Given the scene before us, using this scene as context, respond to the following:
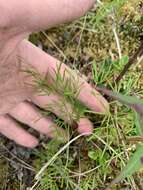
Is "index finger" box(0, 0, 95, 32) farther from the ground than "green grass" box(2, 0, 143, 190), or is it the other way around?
"index finger" box(0, 0, 95, 32)

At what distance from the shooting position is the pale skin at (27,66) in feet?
3.55

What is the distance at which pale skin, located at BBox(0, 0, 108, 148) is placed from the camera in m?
1.08

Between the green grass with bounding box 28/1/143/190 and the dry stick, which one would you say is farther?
the green grass with bounding box 28/1/143/190

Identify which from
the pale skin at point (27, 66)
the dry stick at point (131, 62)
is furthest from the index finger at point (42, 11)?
the dry stick at point (131, 62)

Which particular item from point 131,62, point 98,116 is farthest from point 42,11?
point 98,116

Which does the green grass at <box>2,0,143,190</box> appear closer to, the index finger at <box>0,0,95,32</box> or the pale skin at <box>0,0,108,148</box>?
the pale skin at <box>0,0,108,148</box>

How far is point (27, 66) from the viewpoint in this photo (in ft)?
4.49

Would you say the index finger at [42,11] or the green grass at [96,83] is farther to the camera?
the green grass at [96,83]

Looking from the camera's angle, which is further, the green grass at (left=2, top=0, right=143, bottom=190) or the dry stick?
the green grass at (left=2, top=0, right=143, bottom=190)

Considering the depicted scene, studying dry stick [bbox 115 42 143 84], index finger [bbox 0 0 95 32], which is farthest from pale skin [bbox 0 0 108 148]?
dry stick [bbox 115 42 143 84]

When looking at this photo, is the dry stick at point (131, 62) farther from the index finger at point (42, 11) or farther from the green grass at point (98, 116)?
the index finger at point (42, 11)

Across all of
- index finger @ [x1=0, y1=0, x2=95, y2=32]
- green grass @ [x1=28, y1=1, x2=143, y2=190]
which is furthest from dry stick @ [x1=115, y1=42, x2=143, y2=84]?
index finger @ [x1=0, y1=0, x2=95, y2=32]

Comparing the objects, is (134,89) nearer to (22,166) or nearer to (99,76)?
(99,76)

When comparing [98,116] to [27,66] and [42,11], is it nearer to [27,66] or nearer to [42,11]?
[27,66]
